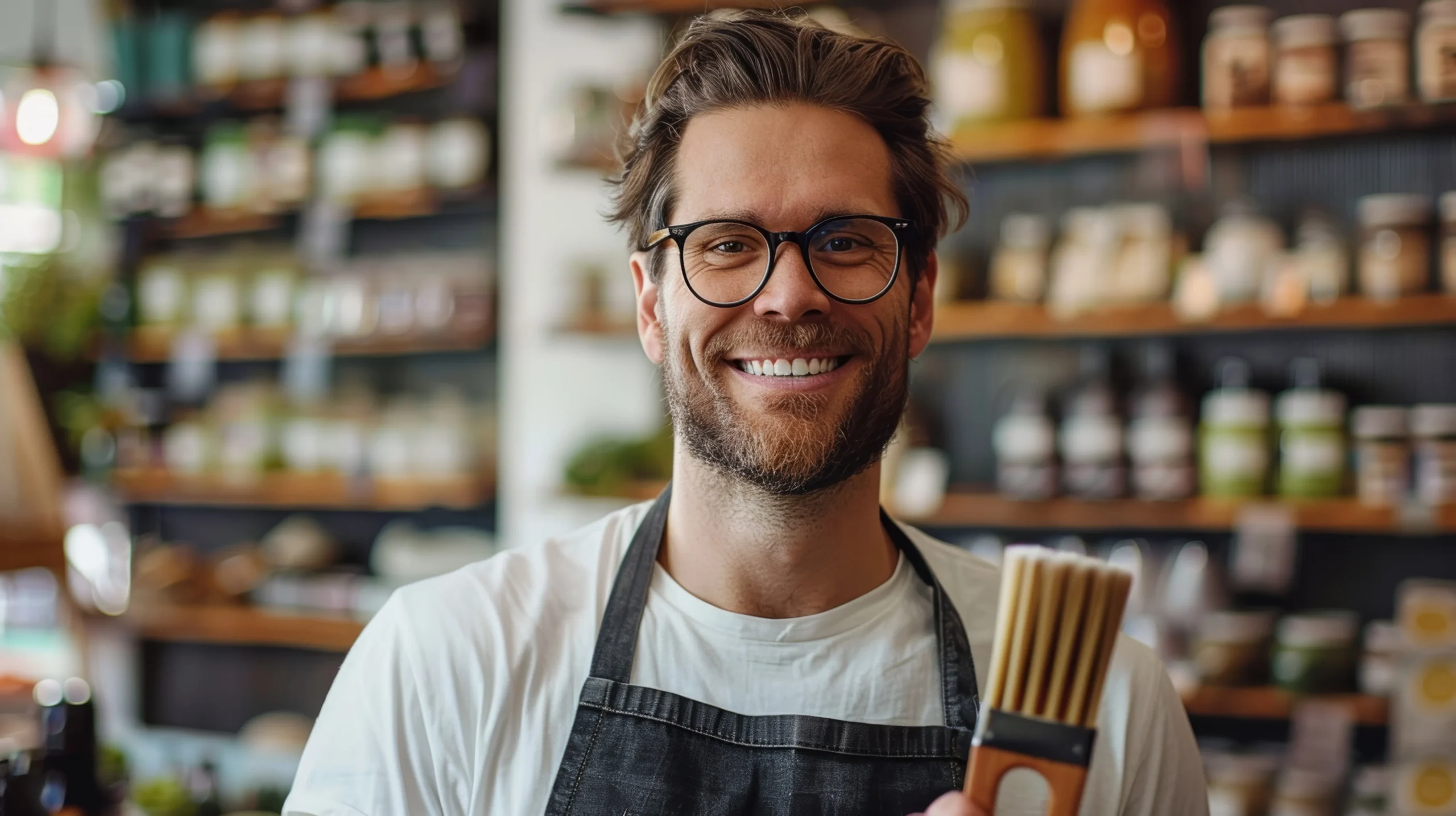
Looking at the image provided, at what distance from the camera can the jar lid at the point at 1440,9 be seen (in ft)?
7.70

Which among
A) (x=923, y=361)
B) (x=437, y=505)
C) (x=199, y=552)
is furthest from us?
(x=199, y=552)

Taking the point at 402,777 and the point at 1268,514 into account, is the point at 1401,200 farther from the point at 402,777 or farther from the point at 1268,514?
the point at 402,777

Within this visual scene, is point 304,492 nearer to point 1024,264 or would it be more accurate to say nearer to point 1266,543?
point 1024,264

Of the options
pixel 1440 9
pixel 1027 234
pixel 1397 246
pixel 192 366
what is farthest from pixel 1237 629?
pixel 192 366

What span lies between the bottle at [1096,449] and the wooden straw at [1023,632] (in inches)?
67.7

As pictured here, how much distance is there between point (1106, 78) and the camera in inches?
102

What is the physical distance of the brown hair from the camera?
50.9 inches

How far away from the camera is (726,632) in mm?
1259

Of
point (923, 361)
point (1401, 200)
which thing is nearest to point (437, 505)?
point (923, 361)

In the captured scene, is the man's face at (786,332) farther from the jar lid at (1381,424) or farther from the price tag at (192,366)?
the price tag at (192,366)

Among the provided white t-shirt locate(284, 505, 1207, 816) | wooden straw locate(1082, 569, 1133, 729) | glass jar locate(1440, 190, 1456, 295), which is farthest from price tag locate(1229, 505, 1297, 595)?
wooden straw locate(1082, 569, 1133, 729)

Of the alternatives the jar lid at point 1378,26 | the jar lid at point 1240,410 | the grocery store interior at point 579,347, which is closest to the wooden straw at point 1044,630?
the grocery store interior at point 579,347

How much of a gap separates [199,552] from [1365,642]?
3.47 meters

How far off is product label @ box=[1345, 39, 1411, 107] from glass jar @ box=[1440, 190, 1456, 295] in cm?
21
